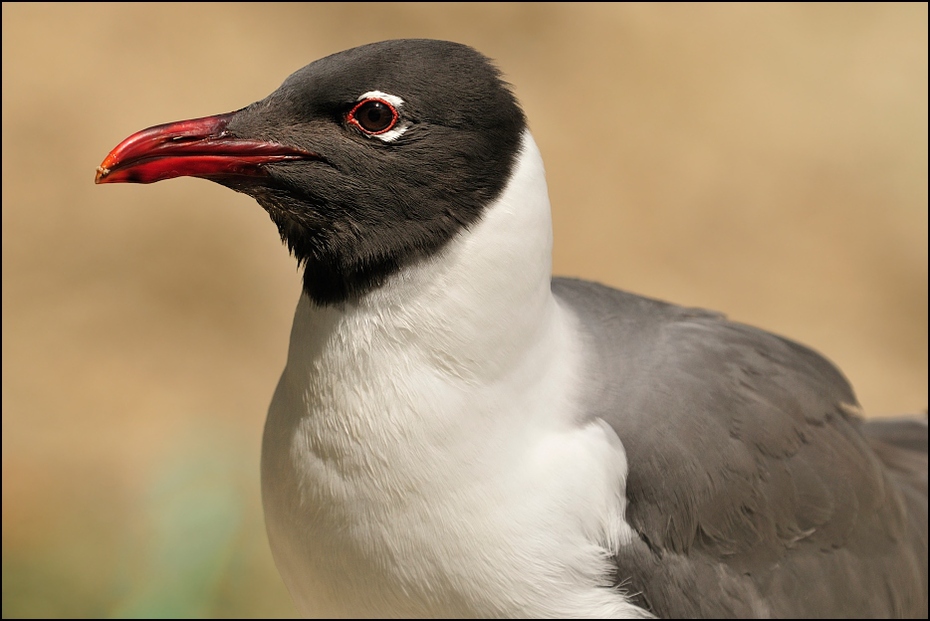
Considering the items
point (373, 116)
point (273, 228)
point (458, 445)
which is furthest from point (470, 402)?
point (273, 228)

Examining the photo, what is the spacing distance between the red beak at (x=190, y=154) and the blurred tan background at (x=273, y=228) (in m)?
2.30

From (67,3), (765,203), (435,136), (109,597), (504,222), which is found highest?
(67,3)

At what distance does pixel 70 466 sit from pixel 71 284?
95 cm

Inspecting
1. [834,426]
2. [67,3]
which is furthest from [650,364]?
[67,3]

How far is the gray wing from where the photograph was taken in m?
2.35

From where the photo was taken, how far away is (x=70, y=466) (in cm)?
492

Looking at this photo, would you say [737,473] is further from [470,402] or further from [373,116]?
[373,116]

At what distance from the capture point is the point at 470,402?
84.0 inches

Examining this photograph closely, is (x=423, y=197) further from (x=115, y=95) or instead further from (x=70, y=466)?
(x=115, y=95)

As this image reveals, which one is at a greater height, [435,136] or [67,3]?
[67,3]

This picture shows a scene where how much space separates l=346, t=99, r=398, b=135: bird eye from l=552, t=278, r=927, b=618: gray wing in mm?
753

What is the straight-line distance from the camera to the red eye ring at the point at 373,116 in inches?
78.0

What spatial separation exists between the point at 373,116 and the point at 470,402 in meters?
0.60

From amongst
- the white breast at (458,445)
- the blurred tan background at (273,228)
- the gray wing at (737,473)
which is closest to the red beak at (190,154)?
the white breast at (458,445)
